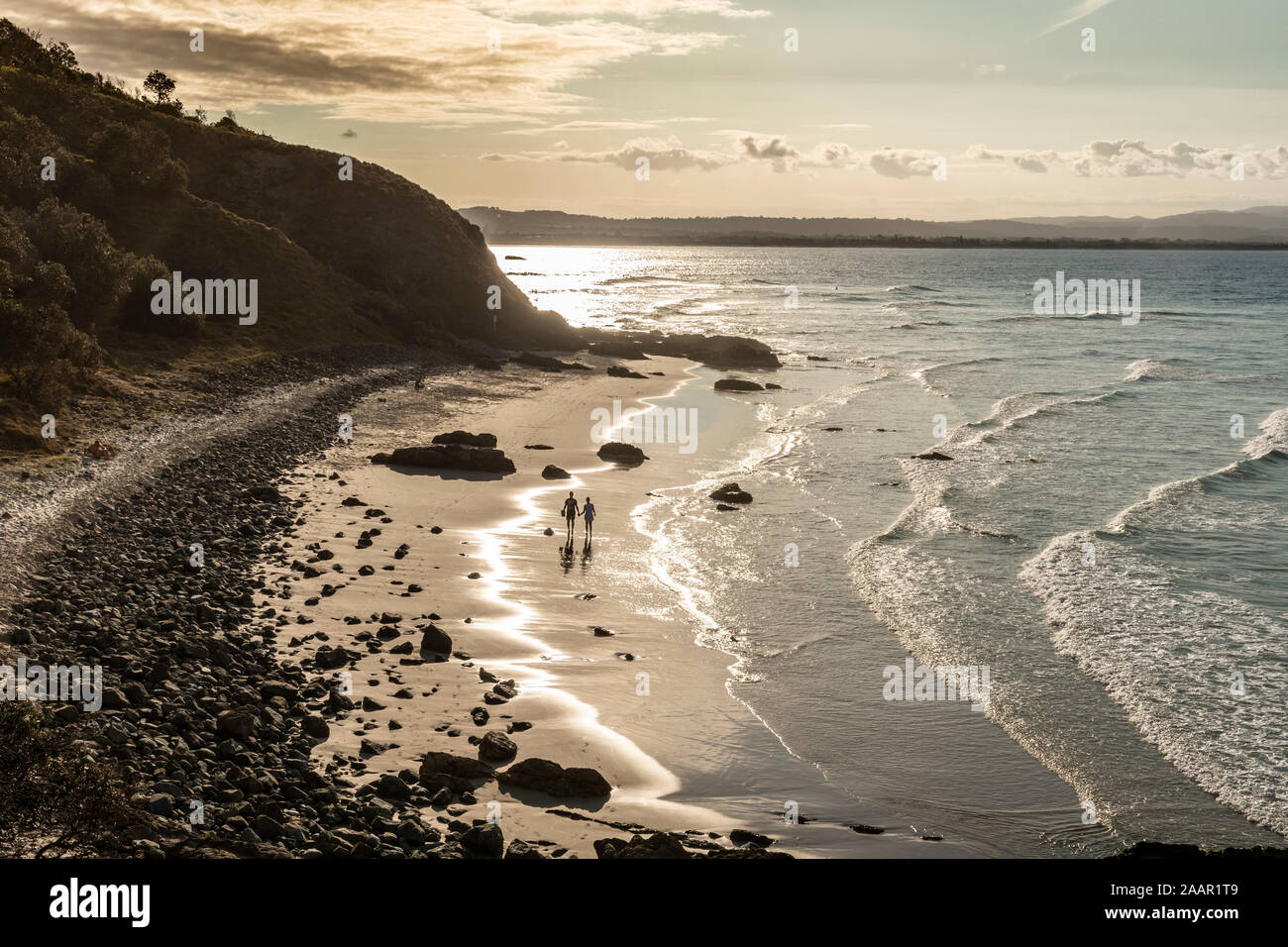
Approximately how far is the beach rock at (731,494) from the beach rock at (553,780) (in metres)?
18.5

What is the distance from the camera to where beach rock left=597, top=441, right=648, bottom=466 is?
3697 centimetres

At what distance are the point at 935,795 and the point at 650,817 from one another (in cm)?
430

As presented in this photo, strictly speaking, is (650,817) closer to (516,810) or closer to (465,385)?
(516,810)

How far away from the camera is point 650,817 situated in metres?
13.4

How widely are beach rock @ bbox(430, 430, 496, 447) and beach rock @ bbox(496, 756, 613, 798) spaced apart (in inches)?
890

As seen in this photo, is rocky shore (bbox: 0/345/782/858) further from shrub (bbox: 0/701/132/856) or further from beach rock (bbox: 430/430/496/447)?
beach rock (bbox: 430/430/496/447)

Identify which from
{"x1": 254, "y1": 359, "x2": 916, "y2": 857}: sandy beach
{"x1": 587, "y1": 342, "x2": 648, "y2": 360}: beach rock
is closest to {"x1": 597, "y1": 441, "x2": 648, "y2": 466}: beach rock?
{"x1": 254, "y1": 359, "x2": 916, "y2": 857}: sandy beach

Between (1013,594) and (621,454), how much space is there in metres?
16.8

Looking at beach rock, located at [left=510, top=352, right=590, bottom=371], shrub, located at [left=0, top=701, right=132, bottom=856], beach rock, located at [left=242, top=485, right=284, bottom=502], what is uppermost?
beach rock, located at [left=510, top=352, right=590, bottom=371]

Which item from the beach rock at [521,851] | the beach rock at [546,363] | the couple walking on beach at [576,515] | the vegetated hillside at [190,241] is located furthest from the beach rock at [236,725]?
the beach rock at [546,363]

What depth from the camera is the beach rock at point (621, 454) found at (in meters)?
37.0

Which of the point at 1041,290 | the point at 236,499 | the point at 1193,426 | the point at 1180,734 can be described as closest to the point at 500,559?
the point at 236,499

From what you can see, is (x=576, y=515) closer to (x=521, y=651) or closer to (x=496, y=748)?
(x=521, y=651)

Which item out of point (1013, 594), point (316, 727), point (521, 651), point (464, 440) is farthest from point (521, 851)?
point (464, 440)
